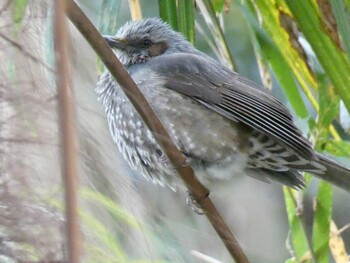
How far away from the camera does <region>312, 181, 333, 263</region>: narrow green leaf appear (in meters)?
2.95

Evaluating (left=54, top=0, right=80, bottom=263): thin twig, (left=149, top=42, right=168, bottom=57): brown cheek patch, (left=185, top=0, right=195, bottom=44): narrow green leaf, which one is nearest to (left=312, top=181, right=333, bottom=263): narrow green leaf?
(left=185, top=0, right=195, bottom=44): narrow green leaf

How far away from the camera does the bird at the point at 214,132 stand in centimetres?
310

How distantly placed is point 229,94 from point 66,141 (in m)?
2.23

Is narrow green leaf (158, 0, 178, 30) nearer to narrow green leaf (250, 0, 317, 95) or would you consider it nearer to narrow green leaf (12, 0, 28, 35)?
narrow green leaf (250, 0, 317, 95)

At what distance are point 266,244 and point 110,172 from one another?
12.8ft

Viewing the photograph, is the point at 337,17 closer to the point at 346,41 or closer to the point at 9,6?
the point at 346,41

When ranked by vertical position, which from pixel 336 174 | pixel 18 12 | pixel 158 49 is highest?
pixel 18 12

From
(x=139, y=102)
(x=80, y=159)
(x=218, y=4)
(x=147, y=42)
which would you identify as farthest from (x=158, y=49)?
(x=80, y=159)

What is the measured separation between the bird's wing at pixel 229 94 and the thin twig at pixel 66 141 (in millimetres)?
2098

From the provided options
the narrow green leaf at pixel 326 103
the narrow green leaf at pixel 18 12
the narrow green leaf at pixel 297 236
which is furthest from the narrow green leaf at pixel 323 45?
the narrow green leaf at pixel 18 12

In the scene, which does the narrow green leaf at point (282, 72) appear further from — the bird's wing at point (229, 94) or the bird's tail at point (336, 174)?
the bird's tail at point (336, 174)

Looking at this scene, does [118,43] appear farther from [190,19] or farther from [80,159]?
[80,159]

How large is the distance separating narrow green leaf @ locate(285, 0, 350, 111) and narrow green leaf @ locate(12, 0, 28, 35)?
123 cm

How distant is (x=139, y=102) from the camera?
1.99m
